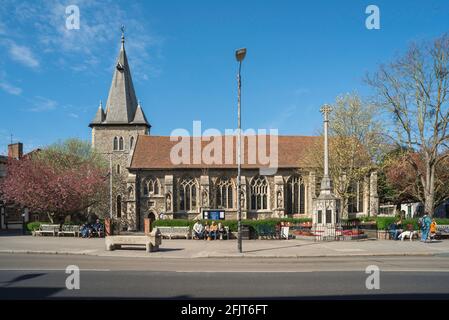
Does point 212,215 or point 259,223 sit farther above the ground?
point 259,223

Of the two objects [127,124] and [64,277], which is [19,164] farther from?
[64,277]

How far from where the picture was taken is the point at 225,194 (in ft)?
127

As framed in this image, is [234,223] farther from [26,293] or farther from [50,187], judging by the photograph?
[26,293]

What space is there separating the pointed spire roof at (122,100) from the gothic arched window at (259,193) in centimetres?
1837

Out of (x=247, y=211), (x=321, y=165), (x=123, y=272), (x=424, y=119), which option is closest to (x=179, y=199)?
(x=247, y=211)

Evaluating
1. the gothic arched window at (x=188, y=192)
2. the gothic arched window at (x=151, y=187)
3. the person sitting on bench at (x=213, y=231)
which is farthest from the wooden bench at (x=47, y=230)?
the gothic arched window at (x=188, y=192)

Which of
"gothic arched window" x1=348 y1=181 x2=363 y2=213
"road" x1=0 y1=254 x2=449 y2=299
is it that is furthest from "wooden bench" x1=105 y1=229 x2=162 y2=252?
"gothic arched window" x1=348 y1=181 x2=363 y2=213

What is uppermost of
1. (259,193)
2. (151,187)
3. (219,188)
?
(151,187)

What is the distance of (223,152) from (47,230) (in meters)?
19.7

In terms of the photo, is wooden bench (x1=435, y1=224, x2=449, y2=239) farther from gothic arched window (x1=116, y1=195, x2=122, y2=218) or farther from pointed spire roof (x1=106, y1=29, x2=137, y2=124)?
pointed spire roof (x1=106, y1=29, x2=137, y2=124)

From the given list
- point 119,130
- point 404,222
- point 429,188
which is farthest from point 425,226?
point 119,130

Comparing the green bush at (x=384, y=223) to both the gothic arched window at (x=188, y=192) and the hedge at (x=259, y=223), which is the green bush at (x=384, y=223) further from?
the gothic arched window at (x=188, y=192)

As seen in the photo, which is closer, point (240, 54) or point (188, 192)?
point (240, 54)

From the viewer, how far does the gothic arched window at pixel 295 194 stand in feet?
127
